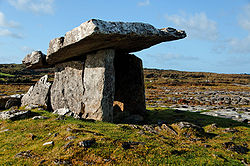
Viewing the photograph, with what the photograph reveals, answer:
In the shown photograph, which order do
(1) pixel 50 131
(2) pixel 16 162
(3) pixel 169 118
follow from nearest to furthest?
1. (2) pixel 16 162
2. (1) pixel 50 131
3. (3) pixel 169 118

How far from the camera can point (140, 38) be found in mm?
11773

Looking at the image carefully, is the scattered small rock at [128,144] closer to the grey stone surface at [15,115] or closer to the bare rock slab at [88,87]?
the bare rock slab at [88,87]

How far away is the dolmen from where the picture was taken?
10.7 m

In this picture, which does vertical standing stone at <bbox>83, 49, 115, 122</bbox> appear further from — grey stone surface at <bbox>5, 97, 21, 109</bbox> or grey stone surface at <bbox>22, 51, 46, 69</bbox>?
grey stone surface at <bbox>5, 97, 21, 109</bbox>

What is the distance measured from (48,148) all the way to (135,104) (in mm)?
9383

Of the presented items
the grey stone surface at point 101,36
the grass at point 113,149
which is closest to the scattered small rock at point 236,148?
the grass at point 113,149

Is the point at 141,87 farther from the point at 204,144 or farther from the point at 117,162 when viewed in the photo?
the point at 117,162

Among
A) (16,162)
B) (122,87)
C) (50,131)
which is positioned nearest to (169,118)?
(122,87)

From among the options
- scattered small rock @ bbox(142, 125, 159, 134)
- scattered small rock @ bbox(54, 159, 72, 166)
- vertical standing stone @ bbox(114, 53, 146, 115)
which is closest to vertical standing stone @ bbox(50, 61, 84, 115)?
vertical standing stone @ bbox(114, 53, 146, 115)

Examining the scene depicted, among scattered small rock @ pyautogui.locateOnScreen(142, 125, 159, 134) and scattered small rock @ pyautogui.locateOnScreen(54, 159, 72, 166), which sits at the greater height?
scattered small rock @ pyautogui.locateOnScreen(54, 159, 72, 166)

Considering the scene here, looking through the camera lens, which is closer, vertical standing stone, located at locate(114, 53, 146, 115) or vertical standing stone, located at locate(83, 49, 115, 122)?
vertical standing stone, located at locate(83, 49, 115, 122)

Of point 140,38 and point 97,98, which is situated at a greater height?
point 140,38

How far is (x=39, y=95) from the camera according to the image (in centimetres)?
1602

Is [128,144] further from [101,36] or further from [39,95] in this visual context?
[39,95]
